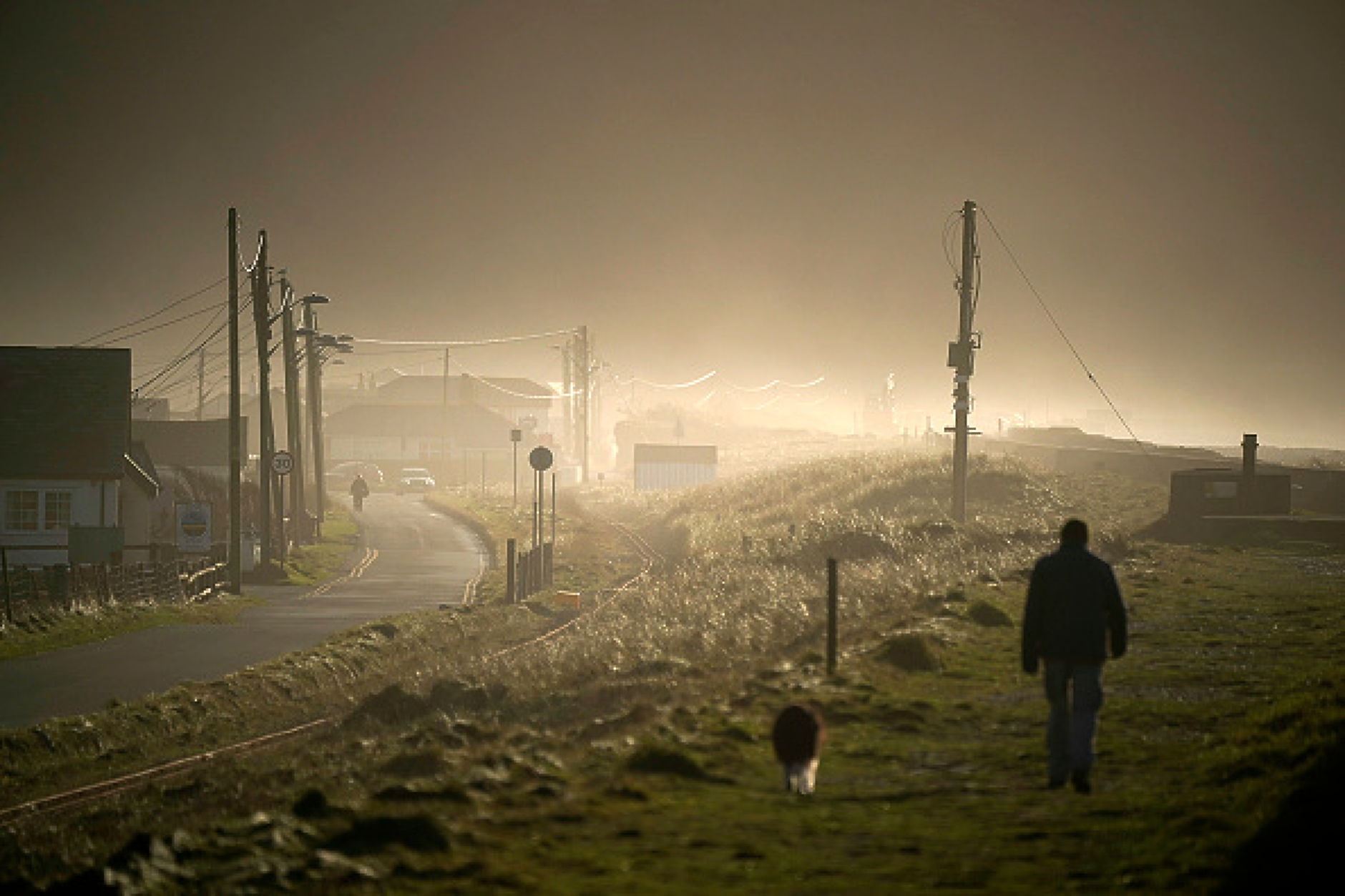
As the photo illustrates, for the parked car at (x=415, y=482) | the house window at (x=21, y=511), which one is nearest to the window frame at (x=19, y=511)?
the house window at (x=21, y=511)

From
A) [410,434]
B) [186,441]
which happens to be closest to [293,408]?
[186,441]

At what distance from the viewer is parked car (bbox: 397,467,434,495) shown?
355 feet

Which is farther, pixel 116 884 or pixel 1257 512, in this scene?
pixel 1257 512

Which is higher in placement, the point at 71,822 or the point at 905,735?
the point at 905,735

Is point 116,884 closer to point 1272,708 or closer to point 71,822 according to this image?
point 71,822

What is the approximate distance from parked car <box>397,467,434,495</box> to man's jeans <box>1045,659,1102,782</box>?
317 ft

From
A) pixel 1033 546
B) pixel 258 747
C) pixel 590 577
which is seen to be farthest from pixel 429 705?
pixel 590 577

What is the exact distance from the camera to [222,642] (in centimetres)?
3092

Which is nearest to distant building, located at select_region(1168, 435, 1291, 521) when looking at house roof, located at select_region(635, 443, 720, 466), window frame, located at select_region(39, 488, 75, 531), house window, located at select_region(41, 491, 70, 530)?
window frame, located at select_region(39, 488, 75, 531)

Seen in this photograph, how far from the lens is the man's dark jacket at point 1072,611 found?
37.2ft

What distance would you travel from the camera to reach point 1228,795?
34.5 ft

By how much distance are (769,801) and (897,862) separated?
2165mm

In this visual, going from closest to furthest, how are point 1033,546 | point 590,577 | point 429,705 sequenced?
1. point 429,705
2. point 1033,546
3. point 590,577

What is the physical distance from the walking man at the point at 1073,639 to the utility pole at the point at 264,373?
34.0 meters
